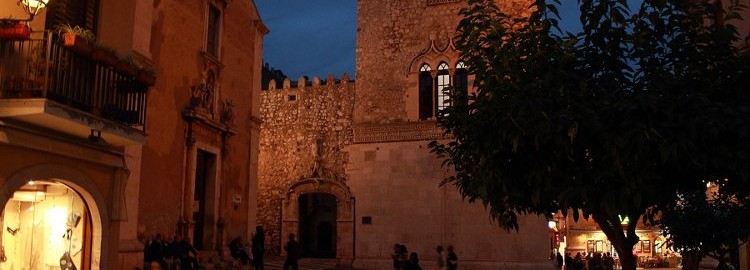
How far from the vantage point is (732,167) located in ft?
21.9

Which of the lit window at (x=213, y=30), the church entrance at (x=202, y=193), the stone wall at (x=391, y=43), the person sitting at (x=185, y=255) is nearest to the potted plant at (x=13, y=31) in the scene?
the person sitting at (x=185, y=255)

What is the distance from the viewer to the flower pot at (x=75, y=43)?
8789 millimetres

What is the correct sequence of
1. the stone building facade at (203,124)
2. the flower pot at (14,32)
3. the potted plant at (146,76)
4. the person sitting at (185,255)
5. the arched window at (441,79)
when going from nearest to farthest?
the flower pot at (14,32)
the potted plant at (146,76)
the person sitting at (185,255)
the stone building facade at (203,124)
the arched window at (441,79)

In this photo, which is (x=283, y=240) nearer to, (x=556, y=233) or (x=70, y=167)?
(x=556, y=233)

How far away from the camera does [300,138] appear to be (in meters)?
28.7

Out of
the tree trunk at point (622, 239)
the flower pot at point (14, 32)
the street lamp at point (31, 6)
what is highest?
the street lamp at point (31, 6)

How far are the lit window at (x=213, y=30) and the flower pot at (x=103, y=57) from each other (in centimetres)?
642

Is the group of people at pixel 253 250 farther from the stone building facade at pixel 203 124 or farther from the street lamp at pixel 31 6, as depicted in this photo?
the street lamp at pixel 31 6

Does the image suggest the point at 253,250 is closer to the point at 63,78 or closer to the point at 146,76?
the point at 146,76

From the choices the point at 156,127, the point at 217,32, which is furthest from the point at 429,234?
the point at 156,127

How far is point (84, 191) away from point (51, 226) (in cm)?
78

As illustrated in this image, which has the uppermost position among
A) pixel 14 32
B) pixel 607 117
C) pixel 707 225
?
pixel 14 32

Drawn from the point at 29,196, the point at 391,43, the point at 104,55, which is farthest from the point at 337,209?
the point at 104,55

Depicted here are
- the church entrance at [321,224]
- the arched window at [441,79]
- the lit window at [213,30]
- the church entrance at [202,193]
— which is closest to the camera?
the church entrance at [202,193]
